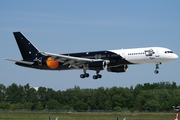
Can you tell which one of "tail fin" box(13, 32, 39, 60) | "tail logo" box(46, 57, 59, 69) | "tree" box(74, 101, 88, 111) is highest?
"tail fin" box(13, 32, 39, 60)

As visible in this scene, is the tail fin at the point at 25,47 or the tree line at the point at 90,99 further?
the tree line at the point at 90,99

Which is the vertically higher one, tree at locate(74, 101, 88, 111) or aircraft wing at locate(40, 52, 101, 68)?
aircraft wing at locate(40, 52, 101, 68)

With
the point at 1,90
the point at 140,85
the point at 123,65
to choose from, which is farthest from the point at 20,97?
the point at 123,65

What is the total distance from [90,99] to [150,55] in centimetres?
7002

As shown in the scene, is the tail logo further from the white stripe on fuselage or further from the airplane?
the white stripe on fuselage

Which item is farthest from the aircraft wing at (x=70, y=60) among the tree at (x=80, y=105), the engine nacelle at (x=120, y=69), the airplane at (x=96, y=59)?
the tree at (x=80, y=105)

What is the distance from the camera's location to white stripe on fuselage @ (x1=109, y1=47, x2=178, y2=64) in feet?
285

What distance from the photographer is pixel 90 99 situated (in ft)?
510

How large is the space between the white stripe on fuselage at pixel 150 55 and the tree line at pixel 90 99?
49376 mm

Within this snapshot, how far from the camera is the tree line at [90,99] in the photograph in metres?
142

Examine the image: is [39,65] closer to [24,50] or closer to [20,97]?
[24,50]

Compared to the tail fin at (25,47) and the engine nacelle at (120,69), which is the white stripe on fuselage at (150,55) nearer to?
the engine nacelle at (120,69)

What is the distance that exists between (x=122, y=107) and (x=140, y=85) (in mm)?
31346

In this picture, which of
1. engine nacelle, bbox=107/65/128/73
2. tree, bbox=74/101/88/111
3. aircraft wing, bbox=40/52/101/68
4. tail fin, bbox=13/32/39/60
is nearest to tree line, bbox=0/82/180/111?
tree, bbox=74/101/88/111
